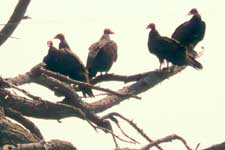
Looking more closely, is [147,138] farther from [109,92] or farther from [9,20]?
[9,20]

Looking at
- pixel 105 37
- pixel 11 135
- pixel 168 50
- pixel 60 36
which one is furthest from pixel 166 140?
pixel 105 37

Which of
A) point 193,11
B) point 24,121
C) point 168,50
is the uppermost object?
point 193,11

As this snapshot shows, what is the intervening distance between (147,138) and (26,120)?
1.42 metres

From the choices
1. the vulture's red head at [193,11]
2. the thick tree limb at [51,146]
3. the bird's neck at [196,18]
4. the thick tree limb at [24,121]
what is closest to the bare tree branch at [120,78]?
the thick tree limb at [24,121]

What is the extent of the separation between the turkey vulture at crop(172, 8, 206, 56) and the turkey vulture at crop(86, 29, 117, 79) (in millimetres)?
1035

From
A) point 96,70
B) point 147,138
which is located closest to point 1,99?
point 147,138

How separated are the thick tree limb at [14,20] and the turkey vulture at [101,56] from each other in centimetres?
216

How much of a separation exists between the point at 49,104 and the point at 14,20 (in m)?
1.34

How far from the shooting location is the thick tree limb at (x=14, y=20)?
8.71 metres

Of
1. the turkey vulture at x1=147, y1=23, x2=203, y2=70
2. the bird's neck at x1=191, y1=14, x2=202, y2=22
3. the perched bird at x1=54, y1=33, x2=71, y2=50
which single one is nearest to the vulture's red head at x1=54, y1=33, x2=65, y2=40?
the perched bird at x1=54, y1=33, x2=71, y2=50

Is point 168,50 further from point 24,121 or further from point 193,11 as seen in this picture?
point 24,121

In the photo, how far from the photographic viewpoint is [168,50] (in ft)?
35.6

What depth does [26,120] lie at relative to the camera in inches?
325

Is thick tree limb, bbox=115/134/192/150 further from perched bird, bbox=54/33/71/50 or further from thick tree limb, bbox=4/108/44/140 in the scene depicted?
perched bird, bbox=54/33/71/50
